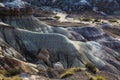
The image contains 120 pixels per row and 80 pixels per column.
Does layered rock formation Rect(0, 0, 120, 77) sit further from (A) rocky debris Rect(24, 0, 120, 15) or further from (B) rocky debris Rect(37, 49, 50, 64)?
(A) rocky debris Rect(24, 0, 120, 15)

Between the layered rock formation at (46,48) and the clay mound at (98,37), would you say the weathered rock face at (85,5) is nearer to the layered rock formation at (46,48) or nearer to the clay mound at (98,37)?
the clay mound at (98,37)

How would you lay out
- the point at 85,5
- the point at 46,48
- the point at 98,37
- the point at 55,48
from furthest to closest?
1. the point at 85,5
2. the point at 98,37
3. the point at 55,48
4. the point at 46,48

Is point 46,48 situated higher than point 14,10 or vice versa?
point 14,10

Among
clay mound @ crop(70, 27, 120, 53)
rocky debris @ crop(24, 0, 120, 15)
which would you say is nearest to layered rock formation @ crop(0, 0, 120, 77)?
clay mound @ crop(70, 27, 120, 53)

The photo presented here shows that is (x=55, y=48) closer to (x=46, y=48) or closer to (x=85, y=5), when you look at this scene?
(x=46, y=48)

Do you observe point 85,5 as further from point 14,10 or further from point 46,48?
point 46,48

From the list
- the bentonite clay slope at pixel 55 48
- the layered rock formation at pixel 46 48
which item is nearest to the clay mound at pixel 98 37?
the layered rock formation at pixel 46 48

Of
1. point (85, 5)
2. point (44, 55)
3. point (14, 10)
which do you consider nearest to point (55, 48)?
point (44, 55)

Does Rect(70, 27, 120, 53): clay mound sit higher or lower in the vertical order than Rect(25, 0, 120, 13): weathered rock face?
higher

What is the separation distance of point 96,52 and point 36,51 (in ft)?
31.5

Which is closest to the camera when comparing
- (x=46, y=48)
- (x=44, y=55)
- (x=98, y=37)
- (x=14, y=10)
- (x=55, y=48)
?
(x=44, y=55)

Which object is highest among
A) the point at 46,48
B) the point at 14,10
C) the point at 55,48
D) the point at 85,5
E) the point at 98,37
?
the point at 14,10

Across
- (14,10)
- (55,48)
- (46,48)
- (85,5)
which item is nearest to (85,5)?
(85,5)

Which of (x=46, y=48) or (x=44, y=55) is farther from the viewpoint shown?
(x=46, y=48)
